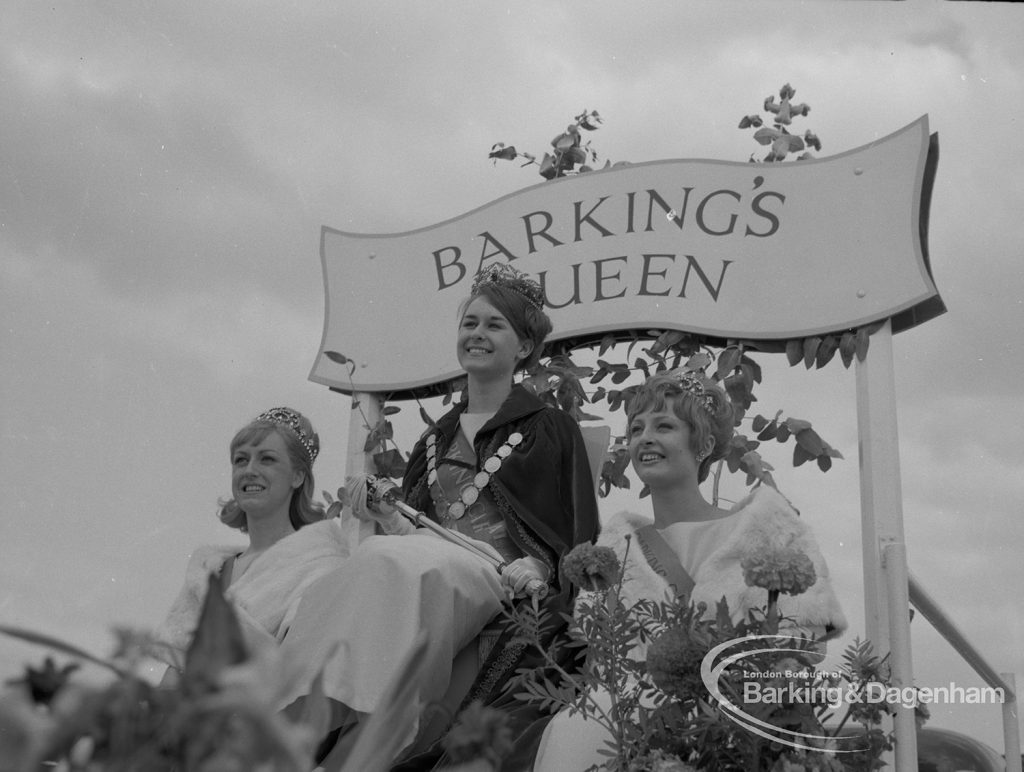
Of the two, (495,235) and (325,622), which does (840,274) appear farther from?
(325,622)

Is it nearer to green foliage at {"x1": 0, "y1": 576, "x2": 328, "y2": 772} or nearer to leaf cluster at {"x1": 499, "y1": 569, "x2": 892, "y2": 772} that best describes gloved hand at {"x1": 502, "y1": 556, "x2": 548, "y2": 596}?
leaf cluster at {"x1": 499, "y1": 569, "x2": 892, "y2": 772}

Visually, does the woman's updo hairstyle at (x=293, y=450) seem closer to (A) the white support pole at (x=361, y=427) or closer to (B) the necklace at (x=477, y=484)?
(A) the white support pole at (x=361, y=427)

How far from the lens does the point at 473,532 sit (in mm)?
2852

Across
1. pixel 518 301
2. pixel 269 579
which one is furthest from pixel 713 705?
pixel 518 301

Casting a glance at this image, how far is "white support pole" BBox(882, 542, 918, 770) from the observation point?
92.1 inches

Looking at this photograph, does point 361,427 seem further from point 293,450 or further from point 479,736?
point 479,736

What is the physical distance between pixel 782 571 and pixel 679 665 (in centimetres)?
20

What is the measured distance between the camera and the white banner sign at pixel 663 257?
3008mm

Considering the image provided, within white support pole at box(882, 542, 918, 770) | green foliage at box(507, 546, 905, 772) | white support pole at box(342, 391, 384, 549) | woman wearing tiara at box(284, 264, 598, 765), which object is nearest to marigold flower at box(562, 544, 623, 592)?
green foliage at box(507, 546, 905, 772)

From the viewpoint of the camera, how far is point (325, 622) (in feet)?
7.43

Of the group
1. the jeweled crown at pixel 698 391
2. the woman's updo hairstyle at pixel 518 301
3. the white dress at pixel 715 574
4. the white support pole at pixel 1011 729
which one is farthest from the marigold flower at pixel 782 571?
the woman's updo hairstyle at pixel 518 301

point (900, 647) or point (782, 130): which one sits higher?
point (782, 130)

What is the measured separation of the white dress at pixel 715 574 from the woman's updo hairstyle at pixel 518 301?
26.2 inches

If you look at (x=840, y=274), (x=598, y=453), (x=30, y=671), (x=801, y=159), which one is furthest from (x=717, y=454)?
(x=30, y=671)
